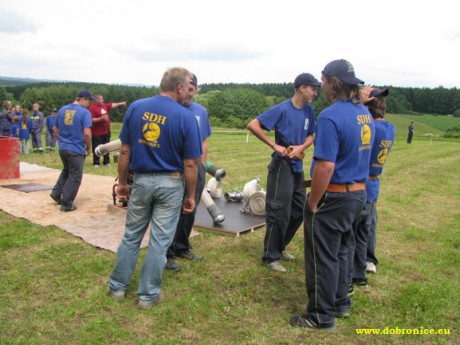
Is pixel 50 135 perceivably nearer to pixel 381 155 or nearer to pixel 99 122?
pixel 99 122

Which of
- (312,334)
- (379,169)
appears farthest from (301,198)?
(312,334)

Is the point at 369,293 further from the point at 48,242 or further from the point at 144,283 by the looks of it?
the point at 48,242

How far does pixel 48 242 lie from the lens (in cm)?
528

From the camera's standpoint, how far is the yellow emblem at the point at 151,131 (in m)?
3.49

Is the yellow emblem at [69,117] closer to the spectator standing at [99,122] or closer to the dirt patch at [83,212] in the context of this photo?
the dirt patch at [83,212]

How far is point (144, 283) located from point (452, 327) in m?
2.67

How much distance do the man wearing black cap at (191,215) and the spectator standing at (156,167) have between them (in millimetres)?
741

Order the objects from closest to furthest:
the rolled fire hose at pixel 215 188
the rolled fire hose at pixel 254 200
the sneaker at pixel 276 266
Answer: the sneaker at pixel 276 266, the rolled fire hose at pixel 254 200, the rolled fire hose at pixel 215 188

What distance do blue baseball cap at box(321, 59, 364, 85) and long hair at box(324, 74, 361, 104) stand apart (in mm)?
31

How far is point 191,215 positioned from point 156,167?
48.1 inches

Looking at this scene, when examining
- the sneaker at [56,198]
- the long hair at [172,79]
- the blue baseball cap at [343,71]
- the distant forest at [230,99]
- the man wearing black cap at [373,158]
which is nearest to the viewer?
the blue baseball cap at [343,71]

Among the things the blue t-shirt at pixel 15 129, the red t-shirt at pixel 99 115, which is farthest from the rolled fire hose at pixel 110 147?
the blue t-shirt at pixel 15 129

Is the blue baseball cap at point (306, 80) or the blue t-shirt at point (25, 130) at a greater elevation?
the blue baseball cap at point (306, 80)

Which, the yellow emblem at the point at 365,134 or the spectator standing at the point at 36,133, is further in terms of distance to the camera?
the spectator standing at the point at 36,133
